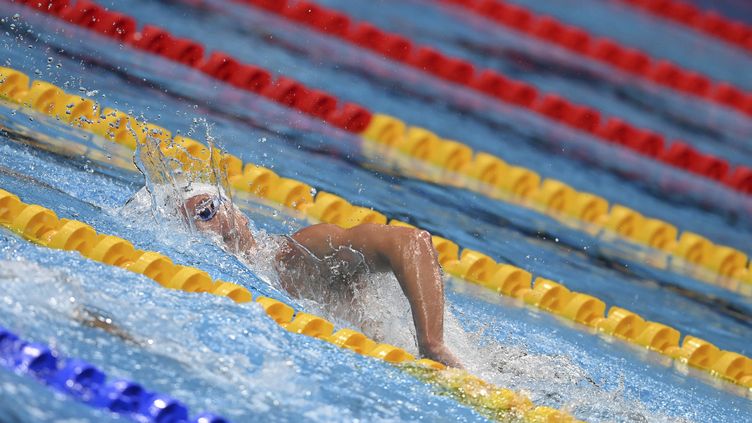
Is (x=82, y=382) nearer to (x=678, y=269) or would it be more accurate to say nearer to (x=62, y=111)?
(x=62, y=111)

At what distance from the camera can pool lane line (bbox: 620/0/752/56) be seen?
33.1ft

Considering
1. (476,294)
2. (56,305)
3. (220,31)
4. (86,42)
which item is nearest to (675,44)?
(220,31)

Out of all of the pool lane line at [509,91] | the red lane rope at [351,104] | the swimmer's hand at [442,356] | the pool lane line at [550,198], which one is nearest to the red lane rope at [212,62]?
the red lane rope at [351,104]

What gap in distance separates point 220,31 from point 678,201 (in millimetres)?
2960

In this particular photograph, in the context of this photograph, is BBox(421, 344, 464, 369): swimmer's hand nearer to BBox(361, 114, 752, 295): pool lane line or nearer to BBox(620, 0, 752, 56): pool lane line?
BBox(361, 114, 752, 295): pool lane line

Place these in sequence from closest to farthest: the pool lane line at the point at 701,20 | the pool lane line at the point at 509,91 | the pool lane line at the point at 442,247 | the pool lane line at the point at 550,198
Answer: the pool lane line at the point at 442,247 → the pool lane line at the point at 550,198 → the pool lane line at the point at 509,91 → the pool lane line at the point at 701,20

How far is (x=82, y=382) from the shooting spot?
262cm

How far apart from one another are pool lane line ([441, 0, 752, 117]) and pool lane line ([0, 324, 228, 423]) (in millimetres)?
6697

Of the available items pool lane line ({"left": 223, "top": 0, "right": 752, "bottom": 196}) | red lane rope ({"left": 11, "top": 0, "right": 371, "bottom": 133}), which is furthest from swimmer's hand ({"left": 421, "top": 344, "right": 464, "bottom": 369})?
pool lane line ({"left": 223, "top": 0, "right": 752, "bottom": 196})

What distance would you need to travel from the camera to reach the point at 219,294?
11.6 ft

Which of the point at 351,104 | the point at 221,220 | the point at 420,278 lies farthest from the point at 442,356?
the point at 351,104

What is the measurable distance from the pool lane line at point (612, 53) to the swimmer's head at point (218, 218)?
5587 millimetres

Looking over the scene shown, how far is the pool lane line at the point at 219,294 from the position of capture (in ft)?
10.4

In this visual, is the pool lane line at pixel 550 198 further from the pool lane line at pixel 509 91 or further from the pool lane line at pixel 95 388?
the pool lane line at pixel 95 388
